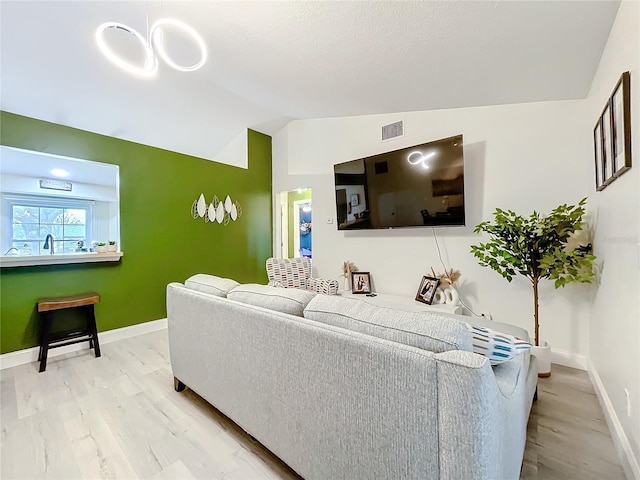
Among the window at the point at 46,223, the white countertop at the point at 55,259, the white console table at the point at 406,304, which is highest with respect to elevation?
the window at the point at 46,223

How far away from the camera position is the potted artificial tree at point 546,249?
6.87 ft

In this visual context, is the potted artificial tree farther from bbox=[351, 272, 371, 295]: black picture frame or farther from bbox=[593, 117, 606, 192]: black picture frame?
bbox=[351, 272, 371, 295]: black picture frame

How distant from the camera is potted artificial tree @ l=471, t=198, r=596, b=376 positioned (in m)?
2.09

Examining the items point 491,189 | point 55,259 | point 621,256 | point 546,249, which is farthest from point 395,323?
point 55,259

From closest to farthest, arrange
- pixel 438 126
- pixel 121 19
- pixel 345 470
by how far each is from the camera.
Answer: pixel 345 470 → pixel 121 19 → pixel 438 126

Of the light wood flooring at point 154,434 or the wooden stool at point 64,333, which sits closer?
the light wood flooring at point 154,434

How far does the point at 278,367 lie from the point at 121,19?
2.94 m

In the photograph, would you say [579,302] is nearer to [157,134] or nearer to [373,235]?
[373,235]

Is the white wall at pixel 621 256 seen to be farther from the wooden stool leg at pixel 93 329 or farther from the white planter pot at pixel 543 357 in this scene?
Result: the wooden stool leg at pixel 93 329

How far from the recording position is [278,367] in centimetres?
127

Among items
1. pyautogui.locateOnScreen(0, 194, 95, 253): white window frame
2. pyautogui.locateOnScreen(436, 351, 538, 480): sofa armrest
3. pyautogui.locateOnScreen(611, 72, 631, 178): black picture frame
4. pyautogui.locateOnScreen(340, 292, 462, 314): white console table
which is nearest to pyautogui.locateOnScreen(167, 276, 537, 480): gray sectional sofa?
pyautogui.locateOnScreen(436, 351, 538, 480): sofa armrest

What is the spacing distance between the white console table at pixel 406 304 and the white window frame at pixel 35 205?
465 cm

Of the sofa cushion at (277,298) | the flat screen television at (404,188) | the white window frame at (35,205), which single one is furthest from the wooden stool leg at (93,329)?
the flat screen television at (404,188)

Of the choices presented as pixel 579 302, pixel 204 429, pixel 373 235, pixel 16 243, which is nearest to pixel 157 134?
pixel 16 243
